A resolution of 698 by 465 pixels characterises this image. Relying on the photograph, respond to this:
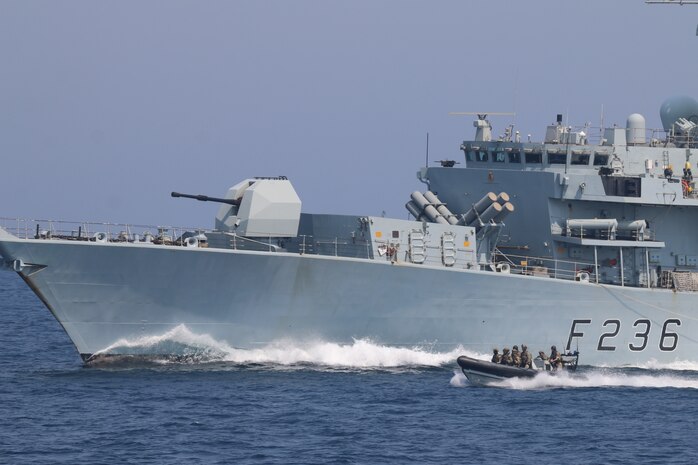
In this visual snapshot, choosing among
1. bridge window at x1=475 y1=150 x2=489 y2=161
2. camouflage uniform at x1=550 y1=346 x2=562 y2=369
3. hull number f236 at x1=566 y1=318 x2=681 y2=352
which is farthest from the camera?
bridge window at x1=475 y1=150 x2=489 y2=161

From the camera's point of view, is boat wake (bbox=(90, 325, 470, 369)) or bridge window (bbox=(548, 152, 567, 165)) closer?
boat wake (bbox=(90, 325, 470, 369))

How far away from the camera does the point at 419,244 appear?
30.6 meters

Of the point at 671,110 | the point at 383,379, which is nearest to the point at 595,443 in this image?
the point at 383,379

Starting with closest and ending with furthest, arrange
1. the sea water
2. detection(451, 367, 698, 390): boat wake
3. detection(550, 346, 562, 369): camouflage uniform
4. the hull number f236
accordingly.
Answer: the sea water
detection(451, 367, 698, 390): boat wake
detection(550, 346, 562, 369): camouflage uniform
the hull number f236

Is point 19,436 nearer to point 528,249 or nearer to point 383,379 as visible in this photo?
point 383,379

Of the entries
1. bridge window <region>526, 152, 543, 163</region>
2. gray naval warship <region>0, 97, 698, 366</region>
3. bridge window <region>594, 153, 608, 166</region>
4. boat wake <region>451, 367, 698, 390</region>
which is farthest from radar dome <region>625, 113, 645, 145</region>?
boat wake <region>451, 367, 698, 390</region>

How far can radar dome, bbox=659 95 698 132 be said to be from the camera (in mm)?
36875

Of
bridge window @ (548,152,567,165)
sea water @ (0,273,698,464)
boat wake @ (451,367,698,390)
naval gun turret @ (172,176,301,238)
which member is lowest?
sea water @ (0,273,698,464)

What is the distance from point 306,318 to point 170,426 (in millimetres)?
6259

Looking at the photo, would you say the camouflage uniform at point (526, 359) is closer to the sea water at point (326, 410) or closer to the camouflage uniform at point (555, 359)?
the sea water at point (326, 410)

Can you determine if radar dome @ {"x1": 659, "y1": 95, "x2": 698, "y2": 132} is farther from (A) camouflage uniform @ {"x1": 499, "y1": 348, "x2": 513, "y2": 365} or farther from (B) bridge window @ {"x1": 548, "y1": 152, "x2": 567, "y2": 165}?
(A) camouflage uniform @ {"x1": 499, "y1": 348, "x2": 513, "y2": 365}

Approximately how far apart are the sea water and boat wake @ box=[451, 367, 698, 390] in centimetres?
4

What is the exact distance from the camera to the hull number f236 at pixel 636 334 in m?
32.4

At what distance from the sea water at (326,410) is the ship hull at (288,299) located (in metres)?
0.47
